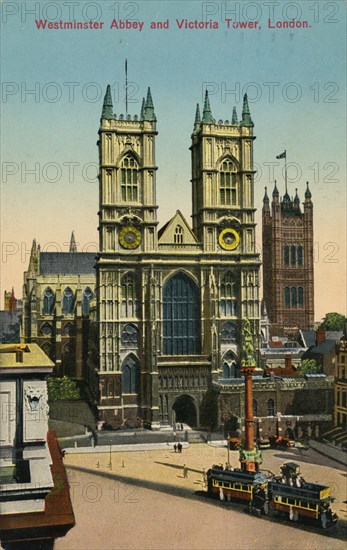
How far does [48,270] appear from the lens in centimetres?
3162

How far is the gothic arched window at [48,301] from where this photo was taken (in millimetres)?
31250

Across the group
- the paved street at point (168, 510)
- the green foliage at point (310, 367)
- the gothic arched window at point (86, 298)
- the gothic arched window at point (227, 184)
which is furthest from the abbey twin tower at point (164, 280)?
the paved street at point (168, 510)

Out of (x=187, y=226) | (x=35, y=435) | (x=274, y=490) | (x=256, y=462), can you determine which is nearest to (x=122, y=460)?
(x=256, y=462)

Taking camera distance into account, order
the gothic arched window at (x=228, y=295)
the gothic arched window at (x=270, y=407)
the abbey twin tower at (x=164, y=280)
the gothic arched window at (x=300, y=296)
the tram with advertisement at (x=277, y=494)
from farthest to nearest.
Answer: the gothic arched window at (x=300, y=296) → the gothic arched window at (x=228, y=295) → the abbey twin tower at (x=164, y=280) → the gothic arched window at (x=270, y=407) → the tram with advertisement at (x=277, y=494)

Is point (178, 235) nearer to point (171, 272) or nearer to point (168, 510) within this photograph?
point (171, 272)

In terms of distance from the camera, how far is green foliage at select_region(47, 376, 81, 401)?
26109 mm

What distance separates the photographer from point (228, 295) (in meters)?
29.4

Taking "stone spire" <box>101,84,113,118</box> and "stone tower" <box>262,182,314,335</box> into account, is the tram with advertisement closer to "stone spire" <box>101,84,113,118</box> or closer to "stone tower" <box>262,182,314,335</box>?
"stone spire" <box>101,84,113,118</box>

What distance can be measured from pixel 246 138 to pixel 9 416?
19988 millimetres

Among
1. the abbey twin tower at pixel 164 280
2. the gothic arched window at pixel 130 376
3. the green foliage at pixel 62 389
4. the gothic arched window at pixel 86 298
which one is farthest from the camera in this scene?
the gothic arched window at pixel 86 298

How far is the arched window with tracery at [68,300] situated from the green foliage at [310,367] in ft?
38.0

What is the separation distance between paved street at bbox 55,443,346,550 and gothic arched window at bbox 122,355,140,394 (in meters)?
4.56

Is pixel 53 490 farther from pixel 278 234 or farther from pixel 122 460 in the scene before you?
pixel 278 234

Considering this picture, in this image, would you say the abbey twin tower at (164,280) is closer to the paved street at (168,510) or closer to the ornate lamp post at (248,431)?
the paved street at (168,510)
